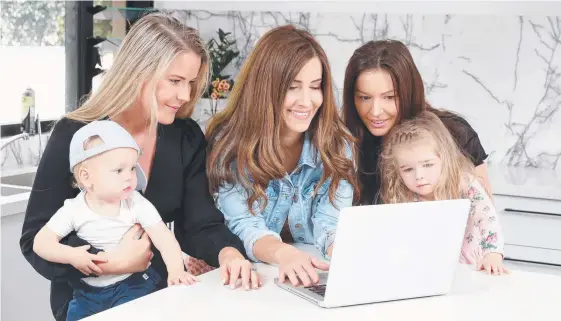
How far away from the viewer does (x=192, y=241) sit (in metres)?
2.22

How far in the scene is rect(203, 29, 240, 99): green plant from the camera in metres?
4.12

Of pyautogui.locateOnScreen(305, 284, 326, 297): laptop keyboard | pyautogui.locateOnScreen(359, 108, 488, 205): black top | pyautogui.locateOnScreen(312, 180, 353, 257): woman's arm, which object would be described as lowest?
pyautogui.locateOnScreen(305, 284, 326, 297): laptop keyboard

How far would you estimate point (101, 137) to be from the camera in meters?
1.88

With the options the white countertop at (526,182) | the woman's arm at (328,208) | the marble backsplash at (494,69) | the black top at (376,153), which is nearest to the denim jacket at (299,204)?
the woman's arm at (328,208)

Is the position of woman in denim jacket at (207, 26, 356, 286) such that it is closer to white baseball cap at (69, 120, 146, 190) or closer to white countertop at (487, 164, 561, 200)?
white baseball cap at (69, 120, 146, 190)

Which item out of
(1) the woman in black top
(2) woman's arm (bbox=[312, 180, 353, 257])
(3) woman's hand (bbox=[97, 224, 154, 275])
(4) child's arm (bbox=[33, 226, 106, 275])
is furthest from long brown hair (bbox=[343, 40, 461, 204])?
(4) child's arm (bbox=[33, 226, 106, 275])

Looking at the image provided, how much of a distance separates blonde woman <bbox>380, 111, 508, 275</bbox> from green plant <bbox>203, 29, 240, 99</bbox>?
1786mm

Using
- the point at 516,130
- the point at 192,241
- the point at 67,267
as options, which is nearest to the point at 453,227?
the point at 192,241

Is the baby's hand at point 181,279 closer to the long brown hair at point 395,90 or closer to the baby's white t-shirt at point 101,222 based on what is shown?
the baby's white t-shirt at point 101,222

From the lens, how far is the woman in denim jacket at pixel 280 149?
84.6 inches

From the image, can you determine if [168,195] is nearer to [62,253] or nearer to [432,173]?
[62,253]

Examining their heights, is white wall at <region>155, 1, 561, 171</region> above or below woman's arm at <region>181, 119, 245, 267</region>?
above

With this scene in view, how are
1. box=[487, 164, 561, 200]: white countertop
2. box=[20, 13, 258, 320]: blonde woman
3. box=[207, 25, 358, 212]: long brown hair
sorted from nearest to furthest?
box=[20, 13, 258, 320]: blonde woman
box=[207, 25, 358, 212]: long brown hair
box=[487, 164, 561, 200]: white countertop

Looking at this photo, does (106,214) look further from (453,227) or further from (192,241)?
(453,227)
